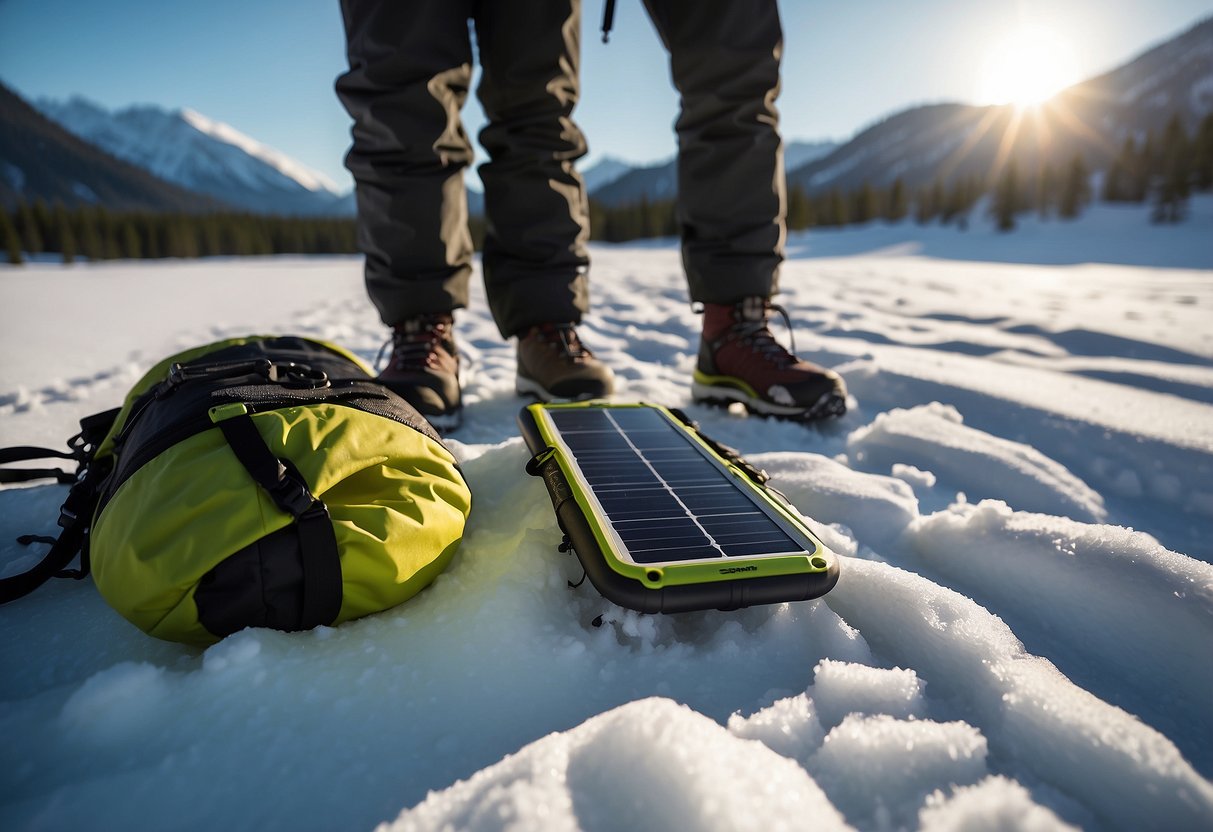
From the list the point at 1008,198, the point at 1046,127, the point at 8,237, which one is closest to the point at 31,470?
the point at 1008,198

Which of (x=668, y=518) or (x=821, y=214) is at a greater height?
(x=821, y=214)

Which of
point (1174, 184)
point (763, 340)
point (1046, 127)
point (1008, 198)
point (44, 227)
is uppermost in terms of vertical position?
point (1046, 127)

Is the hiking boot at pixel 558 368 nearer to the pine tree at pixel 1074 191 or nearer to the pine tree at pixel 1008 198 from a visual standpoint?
the pine tree at pixel 1008 198

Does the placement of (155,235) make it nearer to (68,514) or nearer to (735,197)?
(735,197)

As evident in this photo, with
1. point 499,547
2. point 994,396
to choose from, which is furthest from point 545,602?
point 994,396

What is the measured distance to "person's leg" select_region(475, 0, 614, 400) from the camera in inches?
61.1

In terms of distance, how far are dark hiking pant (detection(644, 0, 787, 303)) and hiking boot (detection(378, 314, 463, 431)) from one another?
0.70m

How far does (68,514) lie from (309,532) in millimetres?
441

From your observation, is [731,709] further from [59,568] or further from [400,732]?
[59,568]

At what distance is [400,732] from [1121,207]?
30.2m

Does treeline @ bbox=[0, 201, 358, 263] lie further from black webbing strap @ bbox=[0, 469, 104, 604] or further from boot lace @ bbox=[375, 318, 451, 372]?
black webbing strap @ bbox=[0, 469, 104, 604]

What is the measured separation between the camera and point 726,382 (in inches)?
62.5

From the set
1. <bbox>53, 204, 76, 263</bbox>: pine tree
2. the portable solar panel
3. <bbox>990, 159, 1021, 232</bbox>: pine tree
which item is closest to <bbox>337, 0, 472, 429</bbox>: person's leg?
the portable solar panel

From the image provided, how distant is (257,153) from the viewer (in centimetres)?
18550
